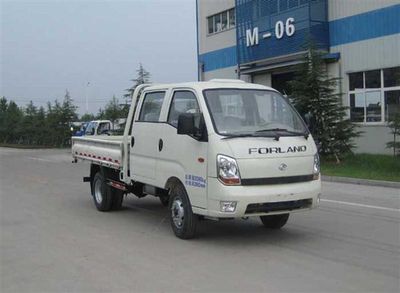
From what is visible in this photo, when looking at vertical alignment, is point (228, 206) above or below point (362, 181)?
above

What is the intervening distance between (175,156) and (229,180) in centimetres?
117

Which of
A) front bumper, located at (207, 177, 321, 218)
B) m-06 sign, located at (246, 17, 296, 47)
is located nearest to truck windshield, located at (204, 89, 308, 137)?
front bumper, located at (207, 177, 321, 218)

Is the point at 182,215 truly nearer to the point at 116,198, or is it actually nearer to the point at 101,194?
the point at 116,198

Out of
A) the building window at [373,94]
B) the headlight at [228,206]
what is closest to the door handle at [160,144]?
the headlight at [228,206]

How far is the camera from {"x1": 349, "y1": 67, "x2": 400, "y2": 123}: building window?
74.3 feet

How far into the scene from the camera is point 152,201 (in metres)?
12.0

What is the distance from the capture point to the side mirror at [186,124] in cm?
757

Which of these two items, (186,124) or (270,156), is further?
(186,124)

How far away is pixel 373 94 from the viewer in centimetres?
2356

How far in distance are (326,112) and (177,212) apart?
43.0 feet

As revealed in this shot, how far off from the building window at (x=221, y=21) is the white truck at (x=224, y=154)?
82.2 feet

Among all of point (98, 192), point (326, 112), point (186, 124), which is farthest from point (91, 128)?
point (186, 124)

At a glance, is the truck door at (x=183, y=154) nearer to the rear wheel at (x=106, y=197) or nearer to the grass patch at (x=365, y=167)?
the rear wheel at (x=106, y=197)

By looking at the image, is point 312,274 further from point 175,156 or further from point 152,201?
point 152,201
